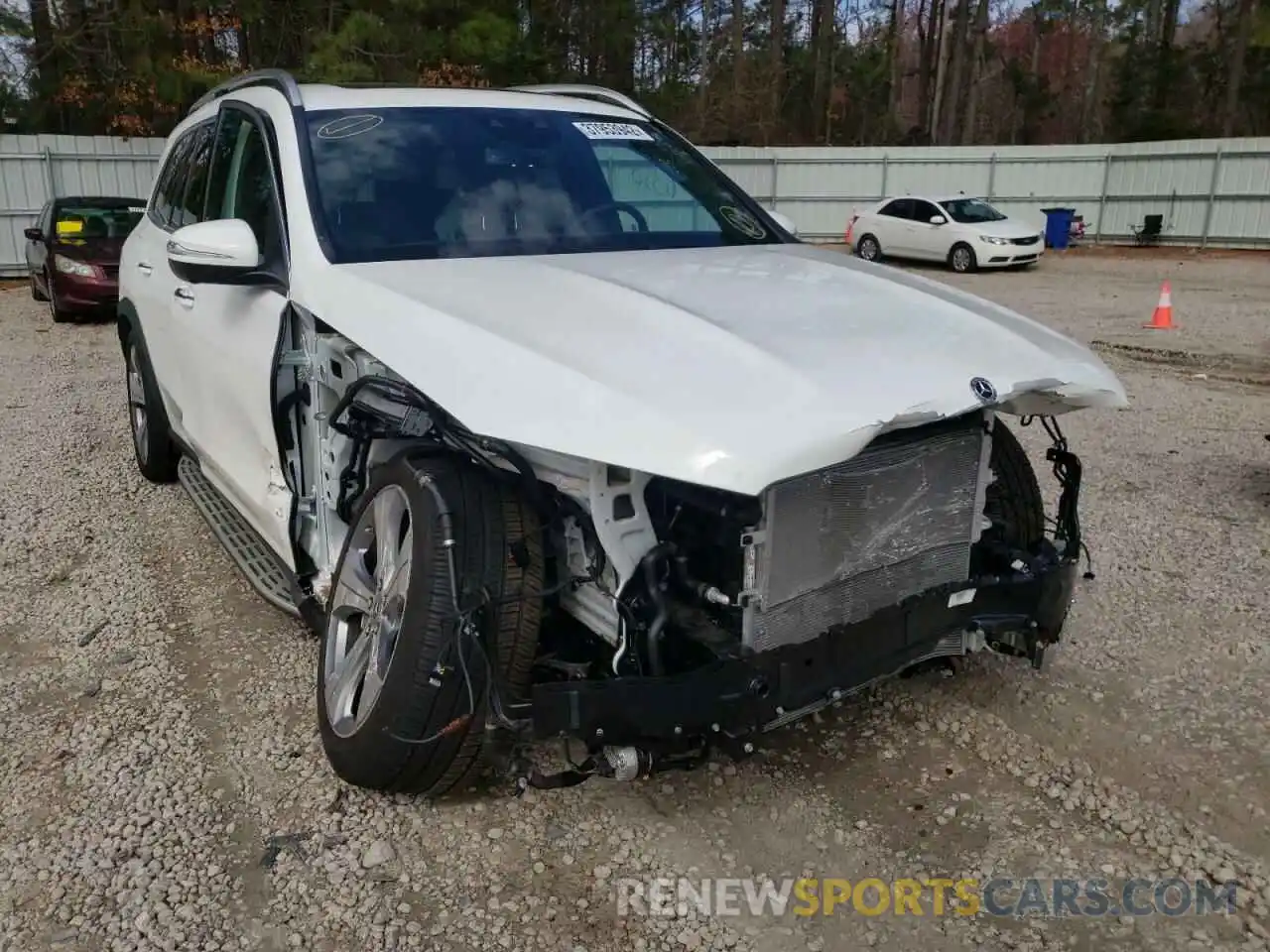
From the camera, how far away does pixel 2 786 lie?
3045 mm

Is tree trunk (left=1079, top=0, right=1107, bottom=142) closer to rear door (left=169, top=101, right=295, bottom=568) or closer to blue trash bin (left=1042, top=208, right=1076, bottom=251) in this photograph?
blue trash bin (left=1042, top=208, right=1076, bottom=251)

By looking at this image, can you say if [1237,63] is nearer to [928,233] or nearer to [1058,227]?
[1058,227]

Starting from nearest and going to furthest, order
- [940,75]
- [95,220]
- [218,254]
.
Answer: [218,254]
[95,220]
[940,75]

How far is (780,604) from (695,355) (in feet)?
2.09

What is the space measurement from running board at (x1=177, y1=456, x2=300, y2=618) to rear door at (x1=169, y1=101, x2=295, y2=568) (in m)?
0.20

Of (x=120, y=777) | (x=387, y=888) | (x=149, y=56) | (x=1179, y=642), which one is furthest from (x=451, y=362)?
(x=149, y=56)

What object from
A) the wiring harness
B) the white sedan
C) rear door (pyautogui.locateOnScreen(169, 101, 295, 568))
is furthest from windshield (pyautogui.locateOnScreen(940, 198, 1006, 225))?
the wiring harness

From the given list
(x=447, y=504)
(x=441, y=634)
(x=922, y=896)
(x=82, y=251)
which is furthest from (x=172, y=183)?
(x=82, y=251)

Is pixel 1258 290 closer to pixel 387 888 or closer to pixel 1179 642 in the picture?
pixel 1179 642

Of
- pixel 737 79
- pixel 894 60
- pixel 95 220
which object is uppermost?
pixel 894 60

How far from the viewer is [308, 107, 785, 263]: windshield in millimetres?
3471

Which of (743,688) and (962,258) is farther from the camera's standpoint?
(962,258)

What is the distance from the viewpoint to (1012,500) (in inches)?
134

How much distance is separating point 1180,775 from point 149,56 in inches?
818
